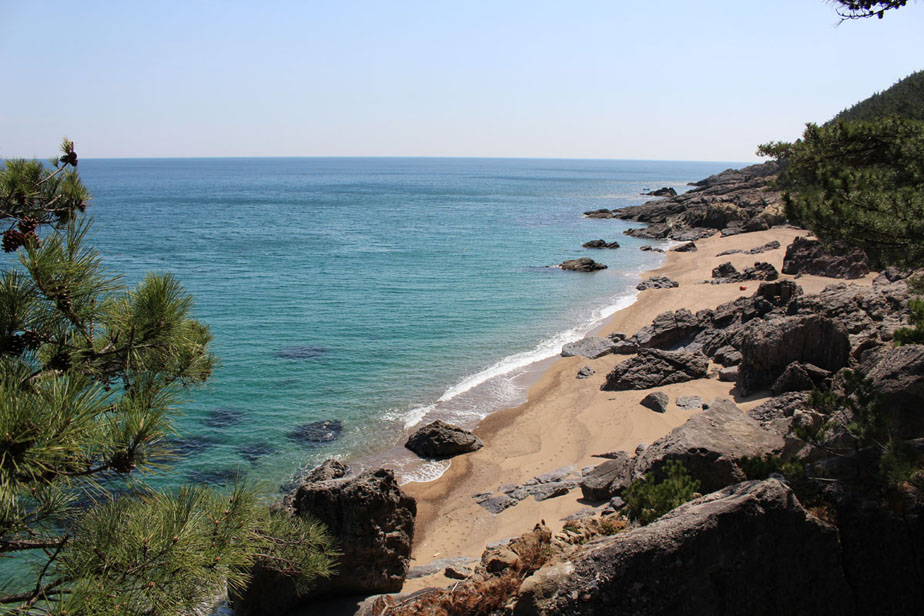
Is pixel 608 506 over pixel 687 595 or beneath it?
beneath

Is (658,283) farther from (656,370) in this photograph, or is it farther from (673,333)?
(656,370)

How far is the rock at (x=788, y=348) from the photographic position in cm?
1572

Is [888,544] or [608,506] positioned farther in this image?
[608,506]

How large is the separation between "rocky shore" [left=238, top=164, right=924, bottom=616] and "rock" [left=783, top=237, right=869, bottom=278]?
20.7ft

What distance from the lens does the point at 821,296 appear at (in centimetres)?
2069

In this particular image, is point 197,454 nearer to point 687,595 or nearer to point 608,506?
point 608,506

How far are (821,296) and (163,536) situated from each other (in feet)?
72.2

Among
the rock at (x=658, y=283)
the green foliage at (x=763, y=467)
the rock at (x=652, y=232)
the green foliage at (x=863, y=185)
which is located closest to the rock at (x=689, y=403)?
the green foliage at (x=863, y=185)

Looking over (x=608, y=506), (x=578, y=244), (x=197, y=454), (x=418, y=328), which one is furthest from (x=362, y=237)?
(x=608, y=506)

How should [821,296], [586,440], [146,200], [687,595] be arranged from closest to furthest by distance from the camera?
[687,595], [586,440], [821,296], [146,200]

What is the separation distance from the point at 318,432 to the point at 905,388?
1564cm

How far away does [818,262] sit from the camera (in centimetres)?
3141

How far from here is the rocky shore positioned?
5.80 metres

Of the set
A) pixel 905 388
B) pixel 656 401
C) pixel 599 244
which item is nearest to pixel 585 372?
pixel 656 401
